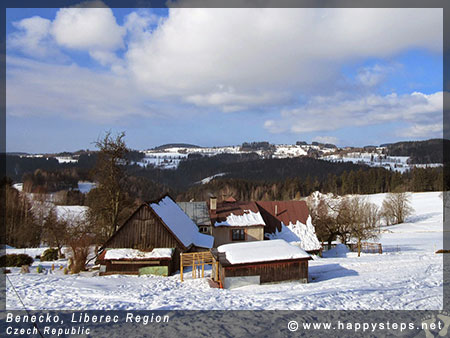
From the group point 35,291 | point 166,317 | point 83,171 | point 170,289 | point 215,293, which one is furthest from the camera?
point 83,171

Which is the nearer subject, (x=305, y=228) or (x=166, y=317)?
(x=166, y=317)

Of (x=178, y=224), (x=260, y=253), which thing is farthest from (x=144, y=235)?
(x=260, y=253)

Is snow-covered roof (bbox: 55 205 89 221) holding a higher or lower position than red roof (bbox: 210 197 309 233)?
Result: lower

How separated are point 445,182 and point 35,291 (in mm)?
97206

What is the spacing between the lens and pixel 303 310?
12.2m

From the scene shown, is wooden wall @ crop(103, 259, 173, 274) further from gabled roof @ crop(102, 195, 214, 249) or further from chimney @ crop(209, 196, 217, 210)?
chimney @ crop(209, 196, 217, 210)

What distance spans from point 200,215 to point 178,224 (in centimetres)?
1041

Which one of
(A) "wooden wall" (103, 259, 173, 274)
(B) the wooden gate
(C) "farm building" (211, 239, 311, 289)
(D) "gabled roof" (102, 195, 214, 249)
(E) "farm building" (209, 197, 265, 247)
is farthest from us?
(E) "farm building" (209, 197, 265, 247)

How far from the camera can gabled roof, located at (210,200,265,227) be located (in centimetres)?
3506

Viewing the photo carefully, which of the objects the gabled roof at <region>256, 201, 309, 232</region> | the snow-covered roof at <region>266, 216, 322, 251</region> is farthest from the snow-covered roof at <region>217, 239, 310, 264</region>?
the gabled roof at <region>256, 201, 309, 232</region>

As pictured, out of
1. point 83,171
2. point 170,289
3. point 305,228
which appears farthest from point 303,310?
point 83,171

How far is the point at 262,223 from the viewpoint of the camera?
34.9 m

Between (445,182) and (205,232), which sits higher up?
(445,182)

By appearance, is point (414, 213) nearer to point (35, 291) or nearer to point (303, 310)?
point (303, 310)
